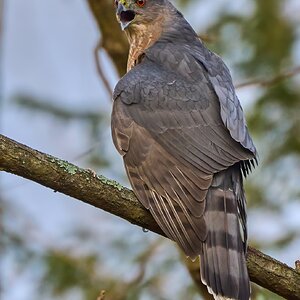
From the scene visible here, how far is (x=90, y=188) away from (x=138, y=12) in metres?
2.26

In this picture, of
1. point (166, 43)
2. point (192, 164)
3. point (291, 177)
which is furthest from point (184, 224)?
point (291, 177)

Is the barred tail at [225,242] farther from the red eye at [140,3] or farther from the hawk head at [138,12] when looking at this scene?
the red eye at [140,3]

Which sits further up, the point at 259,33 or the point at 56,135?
the point at 56,135

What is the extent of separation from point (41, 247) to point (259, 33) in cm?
235

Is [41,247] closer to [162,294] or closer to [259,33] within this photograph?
[162,294]

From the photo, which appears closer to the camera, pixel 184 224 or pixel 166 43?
pixel 184 224

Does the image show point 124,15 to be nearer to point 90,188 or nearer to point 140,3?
point 140,3

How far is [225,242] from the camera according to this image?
17.6ft

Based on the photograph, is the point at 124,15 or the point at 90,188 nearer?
the point at 90,188

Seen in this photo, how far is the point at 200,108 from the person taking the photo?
232 inches

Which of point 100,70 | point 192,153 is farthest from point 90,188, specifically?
point 100,70

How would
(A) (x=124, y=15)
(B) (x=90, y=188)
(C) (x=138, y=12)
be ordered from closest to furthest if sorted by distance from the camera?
(B) (x=90, y=188)
(A) (x=124, y=15)
(C) (x=138, y=12)

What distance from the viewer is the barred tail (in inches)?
206

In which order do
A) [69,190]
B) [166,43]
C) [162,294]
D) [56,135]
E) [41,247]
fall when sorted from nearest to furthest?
[69,190] → [166,43] → [162,294] → [41,247] → [56,135]
